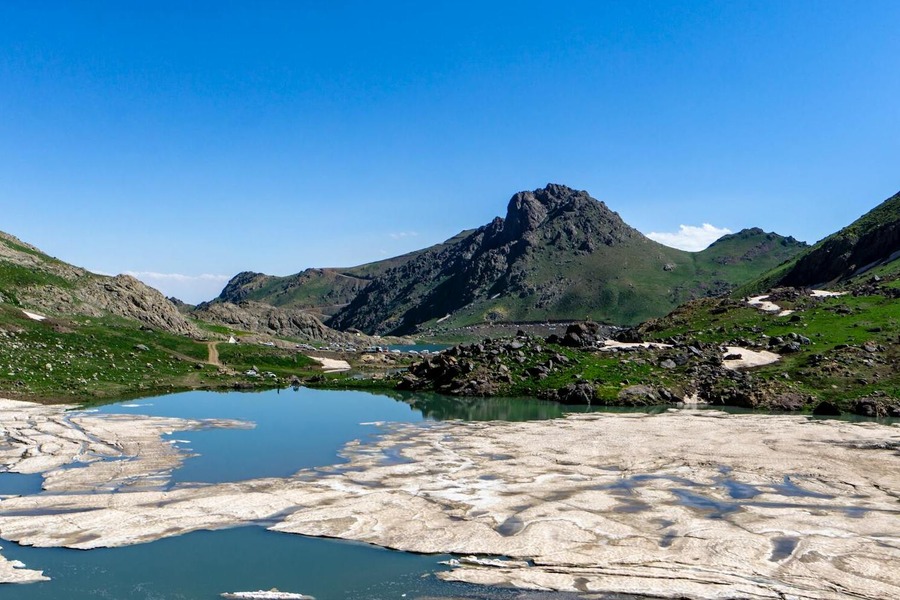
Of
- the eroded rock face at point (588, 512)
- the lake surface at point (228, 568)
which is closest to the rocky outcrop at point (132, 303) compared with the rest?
the eroded rock face at point (588, 512)

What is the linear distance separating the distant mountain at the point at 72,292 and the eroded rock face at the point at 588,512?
79272mm

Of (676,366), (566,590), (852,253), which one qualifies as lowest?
(566,590)

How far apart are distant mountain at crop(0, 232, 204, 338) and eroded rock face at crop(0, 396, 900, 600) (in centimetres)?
7927

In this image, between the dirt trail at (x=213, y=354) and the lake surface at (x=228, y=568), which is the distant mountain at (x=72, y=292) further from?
the lake surface at (x=228, y=568)

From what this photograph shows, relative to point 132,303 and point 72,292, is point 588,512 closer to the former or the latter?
point 72,292

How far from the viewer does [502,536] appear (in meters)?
28.9

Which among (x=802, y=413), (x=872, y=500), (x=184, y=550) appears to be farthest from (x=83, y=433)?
(x=802, y=413)

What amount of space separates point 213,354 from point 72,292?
126 feet

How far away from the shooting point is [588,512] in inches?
1289

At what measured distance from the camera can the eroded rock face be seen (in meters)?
25.0

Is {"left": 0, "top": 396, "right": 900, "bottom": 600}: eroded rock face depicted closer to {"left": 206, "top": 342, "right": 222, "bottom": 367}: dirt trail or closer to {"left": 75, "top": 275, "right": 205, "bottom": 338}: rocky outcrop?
{"left": 206, "top": 342, "right": 222, "bottom": 367}: dirt trail

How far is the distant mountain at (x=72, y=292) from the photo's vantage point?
118m

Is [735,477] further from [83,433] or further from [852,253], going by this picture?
[852,253]

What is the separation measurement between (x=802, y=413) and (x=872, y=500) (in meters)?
43.3
